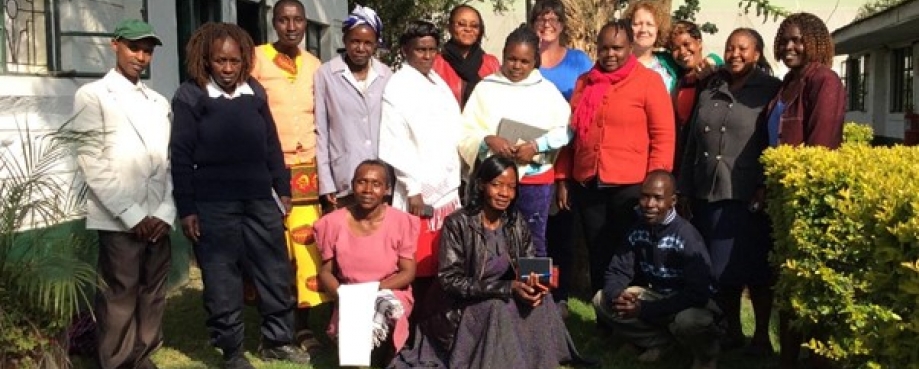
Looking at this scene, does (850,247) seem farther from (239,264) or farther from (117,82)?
(117,82)

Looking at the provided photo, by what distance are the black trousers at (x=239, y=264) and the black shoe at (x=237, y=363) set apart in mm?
35

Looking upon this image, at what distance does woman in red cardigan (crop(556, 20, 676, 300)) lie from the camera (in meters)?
6.07

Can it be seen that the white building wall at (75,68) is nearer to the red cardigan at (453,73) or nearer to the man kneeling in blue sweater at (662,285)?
the red cardigan at (453,73)

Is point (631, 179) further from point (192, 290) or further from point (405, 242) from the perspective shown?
point (192, 290)

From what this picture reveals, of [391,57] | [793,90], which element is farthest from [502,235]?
[391,57]

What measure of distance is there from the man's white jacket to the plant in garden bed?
0.17m

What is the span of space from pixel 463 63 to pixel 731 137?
1.70 meters

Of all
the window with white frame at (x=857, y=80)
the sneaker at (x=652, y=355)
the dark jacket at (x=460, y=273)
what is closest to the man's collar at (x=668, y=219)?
the sneaker at (x=652, y=355)

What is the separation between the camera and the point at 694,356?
223 inches

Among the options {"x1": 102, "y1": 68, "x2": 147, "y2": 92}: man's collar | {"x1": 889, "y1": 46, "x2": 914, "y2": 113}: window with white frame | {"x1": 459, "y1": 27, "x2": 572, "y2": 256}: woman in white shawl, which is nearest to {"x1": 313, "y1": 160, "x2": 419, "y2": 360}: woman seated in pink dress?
{"x1": 459, "y1": 27, "x2": 572, "y2": 256}: woman in white shawl

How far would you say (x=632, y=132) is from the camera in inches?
240

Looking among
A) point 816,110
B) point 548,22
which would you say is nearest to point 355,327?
point 548,22

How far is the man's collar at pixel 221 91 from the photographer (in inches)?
A: 212

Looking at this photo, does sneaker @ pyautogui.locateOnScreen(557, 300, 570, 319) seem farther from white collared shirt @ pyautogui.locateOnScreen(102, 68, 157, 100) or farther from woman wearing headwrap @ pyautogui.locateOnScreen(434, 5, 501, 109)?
white collared shirt @ pyautogui.locateOnScreen(102, 68, 157, 100)
